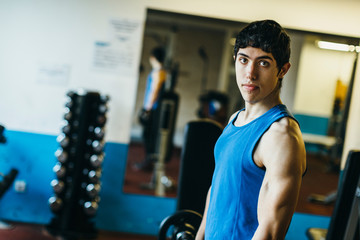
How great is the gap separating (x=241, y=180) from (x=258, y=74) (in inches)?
12.9

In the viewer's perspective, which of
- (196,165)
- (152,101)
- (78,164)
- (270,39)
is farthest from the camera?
(152,101)

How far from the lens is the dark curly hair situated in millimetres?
1281

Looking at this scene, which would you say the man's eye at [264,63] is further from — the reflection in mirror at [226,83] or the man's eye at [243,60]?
the reflection in mirror at [226,83]

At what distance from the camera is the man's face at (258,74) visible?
4.26 feet

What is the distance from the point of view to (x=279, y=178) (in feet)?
3.77

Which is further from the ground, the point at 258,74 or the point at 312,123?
the point at 258,74

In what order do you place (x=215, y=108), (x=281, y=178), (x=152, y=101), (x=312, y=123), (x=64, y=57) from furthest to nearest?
(x=312, y=123), (x=215, y=108), (x=152, y=101), (x=64, y=57), (x=281, y=178)

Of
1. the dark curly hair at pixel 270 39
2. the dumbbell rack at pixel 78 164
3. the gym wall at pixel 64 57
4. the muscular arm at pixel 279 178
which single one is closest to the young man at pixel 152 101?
the gym wall at pixel 64 57

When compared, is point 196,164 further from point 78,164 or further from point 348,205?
point 78,164

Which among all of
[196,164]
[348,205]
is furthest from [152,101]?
[348,205]

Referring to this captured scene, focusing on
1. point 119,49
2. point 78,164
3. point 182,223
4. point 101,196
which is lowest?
point 101,196

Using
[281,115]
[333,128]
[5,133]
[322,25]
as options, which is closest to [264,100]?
[281,115]

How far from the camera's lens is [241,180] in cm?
128

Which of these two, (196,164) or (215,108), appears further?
(215,108)
